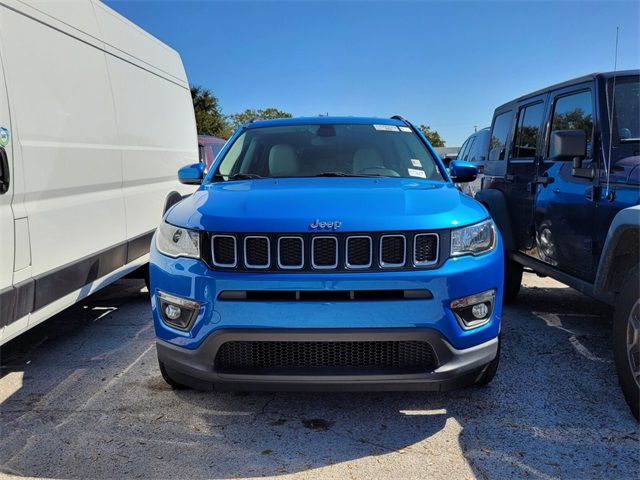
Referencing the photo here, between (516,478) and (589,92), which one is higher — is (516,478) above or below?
below

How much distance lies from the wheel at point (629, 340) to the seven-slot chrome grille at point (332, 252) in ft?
3.72

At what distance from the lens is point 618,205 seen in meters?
3.21

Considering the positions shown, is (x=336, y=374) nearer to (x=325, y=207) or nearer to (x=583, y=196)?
(x=325, y=207)

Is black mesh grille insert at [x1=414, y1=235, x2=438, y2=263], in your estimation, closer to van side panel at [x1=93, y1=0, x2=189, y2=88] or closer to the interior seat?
the interior seat

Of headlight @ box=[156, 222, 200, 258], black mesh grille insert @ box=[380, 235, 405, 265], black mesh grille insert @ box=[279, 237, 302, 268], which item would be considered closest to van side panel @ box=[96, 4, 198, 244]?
headlight @ box=[156, 222, 200, 258]

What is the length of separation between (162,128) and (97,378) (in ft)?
9.53

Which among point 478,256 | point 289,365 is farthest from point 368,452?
point 478,256

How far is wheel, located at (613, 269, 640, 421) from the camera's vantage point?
277cm

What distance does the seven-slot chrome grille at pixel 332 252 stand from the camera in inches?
99.4

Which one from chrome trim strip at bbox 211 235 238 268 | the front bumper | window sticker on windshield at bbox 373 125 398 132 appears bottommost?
the front bumper

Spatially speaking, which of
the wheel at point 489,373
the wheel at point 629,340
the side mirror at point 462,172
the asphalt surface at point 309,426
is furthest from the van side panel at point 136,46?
the wheel at point 629,340

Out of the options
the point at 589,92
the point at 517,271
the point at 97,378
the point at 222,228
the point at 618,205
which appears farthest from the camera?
the point at 517,271

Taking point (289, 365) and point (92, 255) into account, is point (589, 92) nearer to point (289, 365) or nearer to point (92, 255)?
point (289, 365)

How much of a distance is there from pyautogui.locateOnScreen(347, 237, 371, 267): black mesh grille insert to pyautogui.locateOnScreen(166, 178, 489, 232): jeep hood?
0.06m
